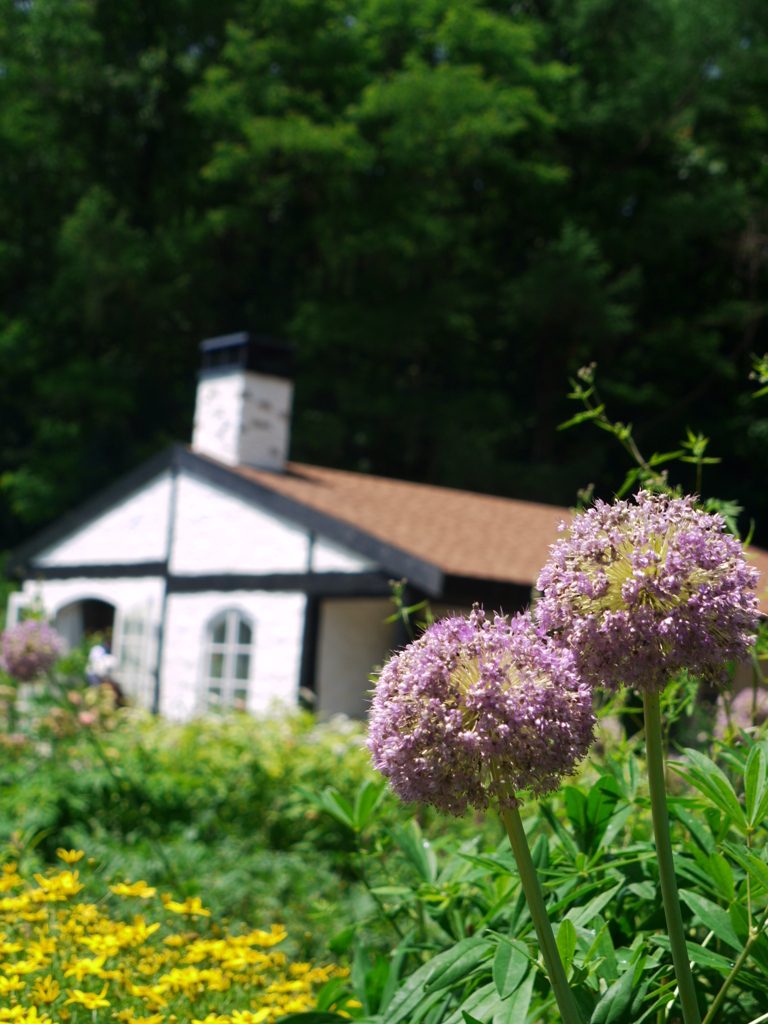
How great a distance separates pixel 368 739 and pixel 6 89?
2798 cm

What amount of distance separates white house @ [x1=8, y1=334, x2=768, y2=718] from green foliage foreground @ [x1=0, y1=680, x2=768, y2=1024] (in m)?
4.78

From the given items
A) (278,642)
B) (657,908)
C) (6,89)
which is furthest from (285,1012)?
(6,89)

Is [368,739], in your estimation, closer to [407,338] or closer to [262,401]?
[262,401]

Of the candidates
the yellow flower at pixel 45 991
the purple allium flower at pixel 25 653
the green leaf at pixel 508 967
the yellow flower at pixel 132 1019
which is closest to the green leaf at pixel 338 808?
the yellow flower at pixel 132 1019

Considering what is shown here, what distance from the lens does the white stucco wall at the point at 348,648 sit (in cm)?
1148

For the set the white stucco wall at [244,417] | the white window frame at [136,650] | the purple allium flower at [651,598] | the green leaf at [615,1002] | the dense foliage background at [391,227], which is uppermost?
the dense foliage background at [391,227]

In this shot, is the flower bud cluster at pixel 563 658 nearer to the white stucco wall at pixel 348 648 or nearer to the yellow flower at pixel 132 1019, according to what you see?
the yellow flower at pixel 132 1019

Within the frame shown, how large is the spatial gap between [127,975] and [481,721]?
1364 mm

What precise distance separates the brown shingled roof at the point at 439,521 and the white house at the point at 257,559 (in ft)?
0.13

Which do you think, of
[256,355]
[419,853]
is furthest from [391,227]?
[419,853]

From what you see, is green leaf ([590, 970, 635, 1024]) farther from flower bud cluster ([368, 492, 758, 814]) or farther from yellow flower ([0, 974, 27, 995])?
yellow flower ([0, 974, 27, 995])

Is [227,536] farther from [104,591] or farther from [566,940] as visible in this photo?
[566,940]

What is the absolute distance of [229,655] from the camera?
12.1 meters

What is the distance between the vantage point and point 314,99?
23.8 meters
